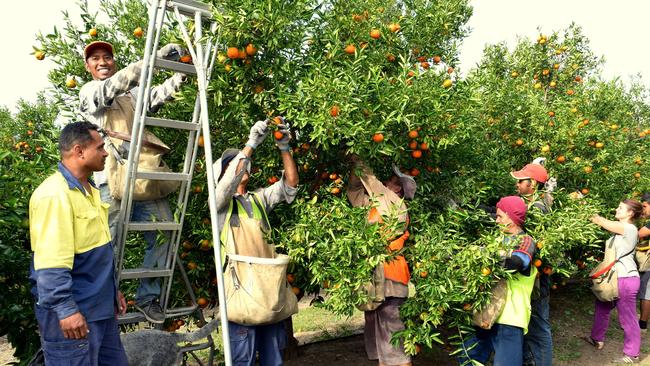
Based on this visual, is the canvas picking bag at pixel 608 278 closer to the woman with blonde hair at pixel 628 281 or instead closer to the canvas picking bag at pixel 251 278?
the woman with blonde hair at pixel 628 281

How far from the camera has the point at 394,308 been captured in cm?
402

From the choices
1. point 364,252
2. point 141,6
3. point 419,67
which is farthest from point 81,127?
point 419,67

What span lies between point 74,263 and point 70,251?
0.14 metres

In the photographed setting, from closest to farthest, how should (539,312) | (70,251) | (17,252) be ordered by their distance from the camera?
(70,251) → (17,252) → (539,312)

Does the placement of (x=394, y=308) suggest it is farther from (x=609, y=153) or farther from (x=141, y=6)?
(x=609, y=153)

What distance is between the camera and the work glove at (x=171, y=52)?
139 inches

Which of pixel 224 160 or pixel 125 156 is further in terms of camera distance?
pixel 224 160

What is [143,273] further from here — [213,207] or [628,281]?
[628,281]

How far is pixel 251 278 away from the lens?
11.4 ft

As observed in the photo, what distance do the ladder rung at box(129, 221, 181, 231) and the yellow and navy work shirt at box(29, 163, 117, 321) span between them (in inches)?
17.8

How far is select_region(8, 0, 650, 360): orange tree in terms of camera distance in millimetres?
3635

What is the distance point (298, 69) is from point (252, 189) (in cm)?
105

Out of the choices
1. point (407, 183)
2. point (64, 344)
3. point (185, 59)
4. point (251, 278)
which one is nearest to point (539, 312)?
point (407, 183)

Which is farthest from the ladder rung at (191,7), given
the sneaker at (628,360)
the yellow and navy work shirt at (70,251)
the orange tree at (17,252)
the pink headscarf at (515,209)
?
the sneaker at (628,360)
